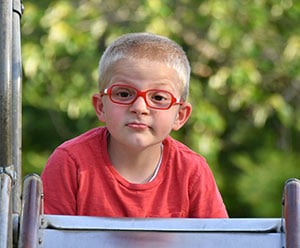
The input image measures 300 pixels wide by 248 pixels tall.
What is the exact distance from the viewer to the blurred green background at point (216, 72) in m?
6.98

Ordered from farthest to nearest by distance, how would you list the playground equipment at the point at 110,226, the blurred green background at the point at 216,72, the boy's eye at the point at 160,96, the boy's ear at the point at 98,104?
the blurred green background at the point at 216,72 < the boy's ear at the point at 98,104 < the boy's eye at the point at 160,96 < the playground equipment at the point at 110,226

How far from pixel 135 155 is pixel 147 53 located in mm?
342

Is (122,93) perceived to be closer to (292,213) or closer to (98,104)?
(98,104)

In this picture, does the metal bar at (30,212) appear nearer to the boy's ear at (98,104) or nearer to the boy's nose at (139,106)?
the boy's nose at (139,106)

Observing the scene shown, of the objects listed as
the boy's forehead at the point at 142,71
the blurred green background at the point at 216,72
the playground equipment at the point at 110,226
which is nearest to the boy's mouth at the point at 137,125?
the boy's forehead at the point at 142,71

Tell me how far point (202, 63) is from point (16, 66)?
4462 mm

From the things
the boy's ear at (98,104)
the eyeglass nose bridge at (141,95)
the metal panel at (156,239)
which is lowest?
the metal panel at (156,239)

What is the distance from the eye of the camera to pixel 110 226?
123 inches

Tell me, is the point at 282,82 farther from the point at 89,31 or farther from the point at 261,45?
the point at 89,31

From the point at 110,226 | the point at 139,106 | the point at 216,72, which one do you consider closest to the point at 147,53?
the point at 139,106

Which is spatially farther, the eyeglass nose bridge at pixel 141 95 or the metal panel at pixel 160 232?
the eyeglass nose bridge at pixel 141 95

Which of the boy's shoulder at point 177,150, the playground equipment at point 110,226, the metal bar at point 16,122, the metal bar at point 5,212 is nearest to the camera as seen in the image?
the metal bar at point 5,212

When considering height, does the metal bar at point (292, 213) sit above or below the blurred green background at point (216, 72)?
below

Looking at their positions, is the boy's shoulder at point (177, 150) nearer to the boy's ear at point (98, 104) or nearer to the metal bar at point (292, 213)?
the boy's ear at point (98, 104)
